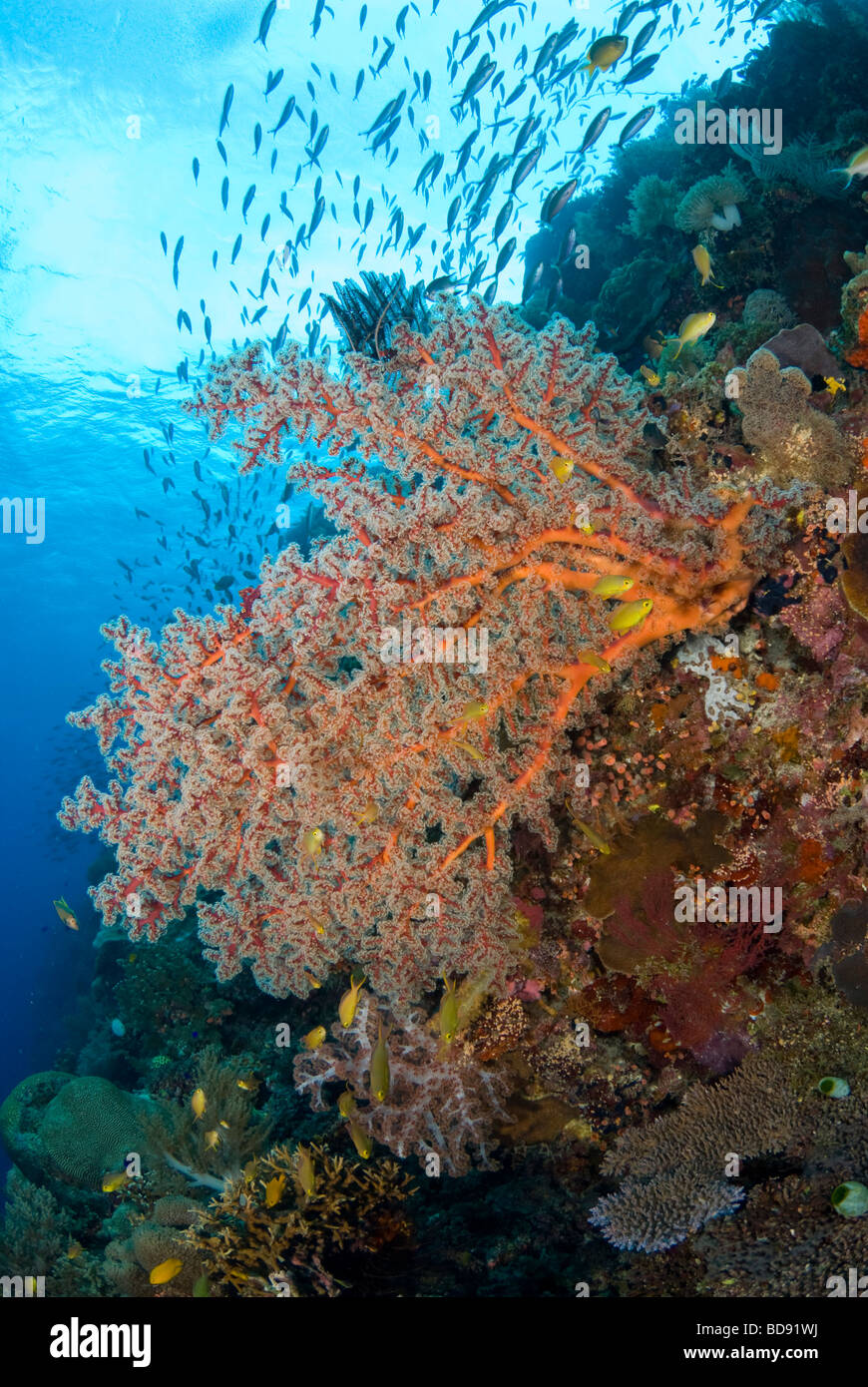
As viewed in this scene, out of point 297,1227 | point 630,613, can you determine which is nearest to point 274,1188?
point 297,1227

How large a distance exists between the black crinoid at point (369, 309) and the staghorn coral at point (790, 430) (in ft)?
13.1

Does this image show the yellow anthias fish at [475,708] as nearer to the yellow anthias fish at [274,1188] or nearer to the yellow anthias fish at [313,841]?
the yellow anthias fish at [313,841]

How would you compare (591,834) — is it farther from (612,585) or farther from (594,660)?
(612,585)

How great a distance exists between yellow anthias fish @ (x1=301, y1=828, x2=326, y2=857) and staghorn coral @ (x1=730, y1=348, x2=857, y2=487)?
3637 millimetres

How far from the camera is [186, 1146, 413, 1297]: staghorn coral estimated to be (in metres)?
4.53

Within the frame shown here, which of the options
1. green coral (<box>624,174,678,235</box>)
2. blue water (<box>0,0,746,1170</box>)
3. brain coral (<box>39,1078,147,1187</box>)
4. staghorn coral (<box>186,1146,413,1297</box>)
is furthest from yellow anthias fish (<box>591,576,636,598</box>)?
blue water (<box>0,0,746,1170</box>)

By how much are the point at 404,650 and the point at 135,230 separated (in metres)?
32.0

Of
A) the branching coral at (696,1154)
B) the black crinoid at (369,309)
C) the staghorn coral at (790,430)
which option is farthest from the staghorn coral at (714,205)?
the branching coral at (696,1154)

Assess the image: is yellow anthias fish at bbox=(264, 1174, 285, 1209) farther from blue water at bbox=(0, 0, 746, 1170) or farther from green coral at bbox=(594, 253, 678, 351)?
blue water at bbox=(0, 0, 746, 1170)

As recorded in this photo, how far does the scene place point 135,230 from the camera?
26484 mm

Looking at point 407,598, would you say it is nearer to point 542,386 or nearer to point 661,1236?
point 542,386

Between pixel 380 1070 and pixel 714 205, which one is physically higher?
pixel 714 205
